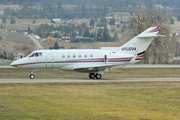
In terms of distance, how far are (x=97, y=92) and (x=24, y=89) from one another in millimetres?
4822

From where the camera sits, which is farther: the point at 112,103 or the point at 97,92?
the point at 97,92

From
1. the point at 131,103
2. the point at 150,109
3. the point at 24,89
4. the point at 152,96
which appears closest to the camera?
the point at 150,109

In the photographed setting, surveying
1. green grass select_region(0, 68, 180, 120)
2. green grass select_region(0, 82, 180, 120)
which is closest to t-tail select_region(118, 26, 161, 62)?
green grass select_region(0, 68, 180, 120)

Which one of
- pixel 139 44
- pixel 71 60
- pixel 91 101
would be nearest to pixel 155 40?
Answer: pixel 139 44

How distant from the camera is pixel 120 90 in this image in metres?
37.2

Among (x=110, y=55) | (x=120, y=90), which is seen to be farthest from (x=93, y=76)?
(x=120, y=90)

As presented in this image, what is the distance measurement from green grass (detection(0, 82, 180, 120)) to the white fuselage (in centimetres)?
529

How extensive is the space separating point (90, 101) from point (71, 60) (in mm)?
16221

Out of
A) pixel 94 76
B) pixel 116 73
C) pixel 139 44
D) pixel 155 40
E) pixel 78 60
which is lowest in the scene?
pixel 116 73

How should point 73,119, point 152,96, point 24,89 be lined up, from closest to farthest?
point 73,119, point 152,96, point 24,89

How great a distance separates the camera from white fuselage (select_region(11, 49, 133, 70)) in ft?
154

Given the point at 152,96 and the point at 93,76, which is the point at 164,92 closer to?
the point at 152,96

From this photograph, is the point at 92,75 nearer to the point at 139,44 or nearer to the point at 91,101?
the point at 139,44

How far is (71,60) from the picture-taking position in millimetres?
47312
